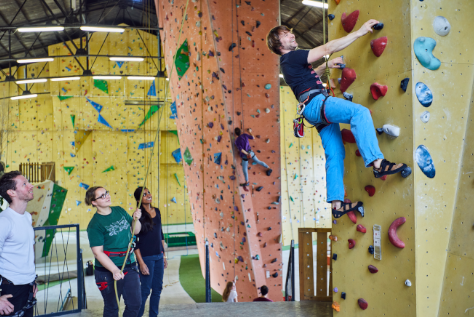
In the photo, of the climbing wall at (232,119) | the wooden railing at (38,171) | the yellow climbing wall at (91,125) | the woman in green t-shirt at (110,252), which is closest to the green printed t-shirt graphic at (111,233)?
the woman in green t-shirt at (110,252)

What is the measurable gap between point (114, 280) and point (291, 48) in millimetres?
1846

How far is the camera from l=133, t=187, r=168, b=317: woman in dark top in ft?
9.63

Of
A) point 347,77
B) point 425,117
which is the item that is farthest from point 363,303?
point 347,77

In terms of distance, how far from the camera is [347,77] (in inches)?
92.8

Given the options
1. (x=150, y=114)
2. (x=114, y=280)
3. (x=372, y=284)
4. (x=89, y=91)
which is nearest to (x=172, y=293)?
(x=114, y=280)

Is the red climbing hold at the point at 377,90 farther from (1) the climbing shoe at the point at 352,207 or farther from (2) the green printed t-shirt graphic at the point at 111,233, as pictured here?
(2) the green printed t-shirt graphic at the point at 111,233

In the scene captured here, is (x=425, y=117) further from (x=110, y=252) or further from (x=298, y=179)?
(x=298, y=179)

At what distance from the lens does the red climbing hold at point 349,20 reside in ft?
7.48

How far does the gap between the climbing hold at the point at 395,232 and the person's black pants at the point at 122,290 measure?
5.41 feet

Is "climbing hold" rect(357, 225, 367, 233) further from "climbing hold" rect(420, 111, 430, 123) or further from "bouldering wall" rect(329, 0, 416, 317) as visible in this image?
"climbing hold" rect(420, 111, 430, 123)

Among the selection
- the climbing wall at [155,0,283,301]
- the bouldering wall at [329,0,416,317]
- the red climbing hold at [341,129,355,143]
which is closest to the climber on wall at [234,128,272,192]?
the climbing wall at [155,0,283,301]

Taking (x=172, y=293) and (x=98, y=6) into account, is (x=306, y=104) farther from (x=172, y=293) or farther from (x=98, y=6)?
(x=98, y=6)

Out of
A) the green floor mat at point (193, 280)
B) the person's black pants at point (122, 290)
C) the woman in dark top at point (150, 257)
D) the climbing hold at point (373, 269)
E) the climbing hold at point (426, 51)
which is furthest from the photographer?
the green floor mat at point (193, 280)

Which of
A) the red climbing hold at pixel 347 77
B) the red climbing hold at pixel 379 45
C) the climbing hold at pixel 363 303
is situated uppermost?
the red climbing hold at pixel 379 45
